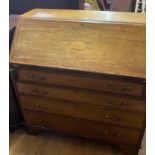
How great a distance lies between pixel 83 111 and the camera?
1.58m

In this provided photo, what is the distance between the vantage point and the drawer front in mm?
1358

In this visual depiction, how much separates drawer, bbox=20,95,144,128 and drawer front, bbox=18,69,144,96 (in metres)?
0.17

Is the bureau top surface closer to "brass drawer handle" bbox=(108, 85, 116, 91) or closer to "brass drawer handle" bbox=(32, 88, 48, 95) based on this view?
"brass drawer handle" bbox=(108, 85, 116, 91)

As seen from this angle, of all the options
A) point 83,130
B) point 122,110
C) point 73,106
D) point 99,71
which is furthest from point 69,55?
point 83,130

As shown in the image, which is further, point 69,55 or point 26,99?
point 26,99

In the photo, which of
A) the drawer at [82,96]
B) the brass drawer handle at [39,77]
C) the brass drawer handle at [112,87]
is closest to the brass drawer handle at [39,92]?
the drawer at [82,96]

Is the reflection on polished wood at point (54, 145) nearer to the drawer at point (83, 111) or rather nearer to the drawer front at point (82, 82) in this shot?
the drawer at point (83, 111)

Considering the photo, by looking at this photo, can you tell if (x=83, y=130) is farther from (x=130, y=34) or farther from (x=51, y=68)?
(x=130, y=34)

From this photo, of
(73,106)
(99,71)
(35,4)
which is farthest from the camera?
(35,4)

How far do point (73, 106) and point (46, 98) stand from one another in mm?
225

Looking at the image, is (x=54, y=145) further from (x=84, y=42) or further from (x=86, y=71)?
(x=84, y=42)

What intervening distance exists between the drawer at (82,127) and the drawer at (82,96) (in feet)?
0.69

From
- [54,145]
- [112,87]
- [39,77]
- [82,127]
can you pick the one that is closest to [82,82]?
[112,87]

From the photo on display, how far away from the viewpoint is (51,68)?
4.76ft
